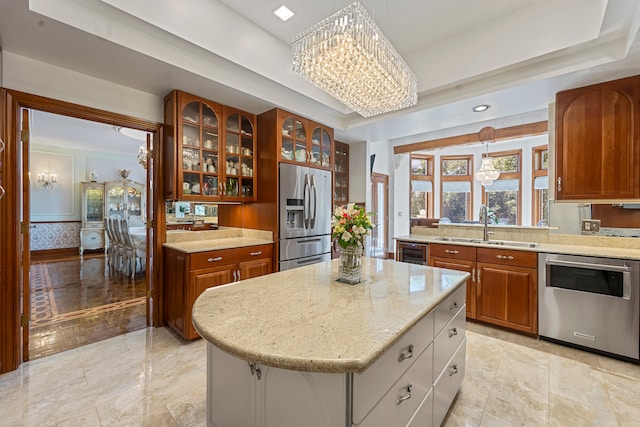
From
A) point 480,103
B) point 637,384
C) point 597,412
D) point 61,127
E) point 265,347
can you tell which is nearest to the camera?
point 265,347

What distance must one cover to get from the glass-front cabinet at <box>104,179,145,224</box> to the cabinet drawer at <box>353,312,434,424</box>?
836 cm

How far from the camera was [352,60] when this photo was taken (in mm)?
1729

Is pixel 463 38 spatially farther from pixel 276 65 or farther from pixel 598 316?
pixel 598 316

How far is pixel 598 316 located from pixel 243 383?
3.10 meters

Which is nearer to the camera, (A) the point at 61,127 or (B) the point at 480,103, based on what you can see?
(B) the point at 480,103

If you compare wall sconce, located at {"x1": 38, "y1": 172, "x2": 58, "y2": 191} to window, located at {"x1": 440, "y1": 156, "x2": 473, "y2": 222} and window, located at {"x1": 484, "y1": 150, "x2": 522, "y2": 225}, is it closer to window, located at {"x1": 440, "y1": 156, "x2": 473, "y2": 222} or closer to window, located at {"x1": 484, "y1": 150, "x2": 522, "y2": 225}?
window, located at {"x1": 440, "y1": 156, "x2": 473, "y2": 222}

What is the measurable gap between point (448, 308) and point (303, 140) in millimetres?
2828

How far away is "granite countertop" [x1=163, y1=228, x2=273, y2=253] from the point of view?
3002 mm

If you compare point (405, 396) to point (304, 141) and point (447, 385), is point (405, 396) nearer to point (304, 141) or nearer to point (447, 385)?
point (447, 385)

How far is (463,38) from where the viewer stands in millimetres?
2799

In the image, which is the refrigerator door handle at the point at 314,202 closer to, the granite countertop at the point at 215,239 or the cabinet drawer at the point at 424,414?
the granite countertop at the point at 215,239

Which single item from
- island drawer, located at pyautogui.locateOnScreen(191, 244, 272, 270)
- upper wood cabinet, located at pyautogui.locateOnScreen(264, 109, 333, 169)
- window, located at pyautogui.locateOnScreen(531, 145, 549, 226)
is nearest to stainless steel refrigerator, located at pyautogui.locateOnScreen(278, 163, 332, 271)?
upper wood cabinet, located at pyautogui.locateOnScreen(264, 109, 333, 169)

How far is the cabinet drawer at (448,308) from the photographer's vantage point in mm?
1456

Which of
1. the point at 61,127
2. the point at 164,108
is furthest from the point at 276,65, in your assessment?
the point at 61,127
